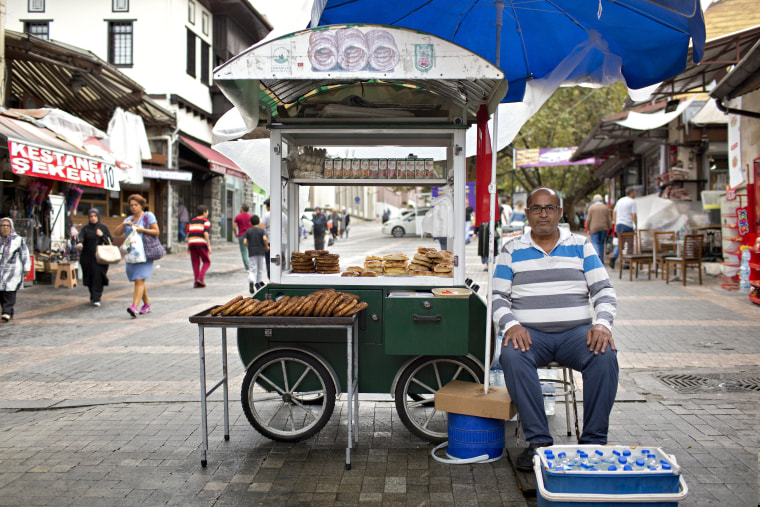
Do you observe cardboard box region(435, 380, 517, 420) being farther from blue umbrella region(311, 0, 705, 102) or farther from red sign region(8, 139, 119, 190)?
red sign region(8, 139, 119, 190)

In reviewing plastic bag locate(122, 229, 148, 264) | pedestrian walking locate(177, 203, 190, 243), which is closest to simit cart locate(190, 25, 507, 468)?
plastic bag locate(122, 229, 148, 264)

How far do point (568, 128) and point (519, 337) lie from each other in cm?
2941

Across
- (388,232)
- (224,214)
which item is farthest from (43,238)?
(388,232)

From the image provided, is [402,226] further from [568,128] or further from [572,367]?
[572,367]

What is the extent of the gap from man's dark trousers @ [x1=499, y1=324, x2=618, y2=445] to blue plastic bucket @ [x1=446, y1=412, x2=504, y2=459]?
25 centimetres

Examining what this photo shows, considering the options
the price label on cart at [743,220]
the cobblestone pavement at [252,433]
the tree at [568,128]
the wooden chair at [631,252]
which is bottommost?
the cobblestone pavement at [252,433]

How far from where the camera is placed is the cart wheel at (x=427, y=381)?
14.5 ft

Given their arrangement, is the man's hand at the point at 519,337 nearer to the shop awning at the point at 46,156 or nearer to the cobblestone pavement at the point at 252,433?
the cobblestone pavement at the point at 252,433

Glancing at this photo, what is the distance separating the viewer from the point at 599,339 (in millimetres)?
3744

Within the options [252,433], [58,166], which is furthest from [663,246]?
[58,166]

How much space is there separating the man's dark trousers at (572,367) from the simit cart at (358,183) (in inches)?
17.8

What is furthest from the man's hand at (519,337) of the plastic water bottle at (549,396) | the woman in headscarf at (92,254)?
the woman in headscarf at (92,254)

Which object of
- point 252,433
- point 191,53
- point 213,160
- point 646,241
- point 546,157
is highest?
point 191,53

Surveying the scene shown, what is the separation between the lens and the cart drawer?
13.6ft
